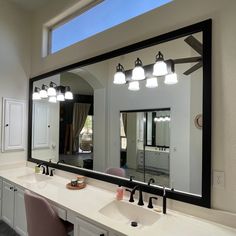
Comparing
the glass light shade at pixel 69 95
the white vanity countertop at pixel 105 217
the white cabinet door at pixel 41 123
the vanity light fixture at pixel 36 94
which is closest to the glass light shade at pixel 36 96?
the vanity light fixture at pixel 36 94

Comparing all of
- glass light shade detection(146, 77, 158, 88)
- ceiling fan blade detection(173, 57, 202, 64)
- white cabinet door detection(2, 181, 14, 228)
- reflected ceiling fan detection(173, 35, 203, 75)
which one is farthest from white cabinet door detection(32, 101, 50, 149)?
reflected ceiling fan detection(173, 35, 203, 75)

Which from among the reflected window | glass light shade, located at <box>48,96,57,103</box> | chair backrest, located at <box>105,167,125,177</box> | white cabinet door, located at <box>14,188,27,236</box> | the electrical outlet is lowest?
white cabinet door, located at <box>14,188,27,236</box>

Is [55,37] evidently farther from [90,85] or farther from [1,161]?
[1,161]

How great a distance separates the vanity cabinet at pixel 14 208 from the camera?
2.49 metres

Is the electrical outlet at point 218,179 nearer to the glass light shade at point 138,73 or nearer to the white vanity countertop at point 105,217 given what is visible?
the white vanity countertop at point 105,217

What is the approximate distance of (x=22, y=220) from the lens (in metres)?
2.49

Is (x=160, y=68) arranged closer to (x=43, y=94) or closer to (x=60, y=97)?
(x=60, y=97)

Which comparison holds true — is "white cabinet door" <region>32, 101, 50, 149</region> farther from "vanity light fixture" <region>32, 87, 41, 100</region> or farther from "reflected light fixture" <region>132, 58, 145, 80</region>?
"reflected light fixture" <region>132, 58, 145, 80</region>

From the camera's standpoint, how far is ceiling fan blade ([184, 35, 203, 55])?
1640 mm

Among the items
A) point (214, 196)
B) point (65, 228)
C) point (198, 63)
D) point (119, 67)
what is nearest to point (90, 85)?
point (119, 67)

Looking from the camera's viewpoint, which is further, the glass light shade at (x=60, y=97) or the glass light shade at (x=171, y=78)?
the glass light shade at (x=60, y=97)

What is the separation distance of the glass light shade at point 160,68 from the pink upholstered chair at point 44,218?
1.55 meters

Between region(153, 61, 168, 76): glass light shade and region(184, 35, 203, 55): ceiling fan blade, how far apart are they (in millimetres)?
261

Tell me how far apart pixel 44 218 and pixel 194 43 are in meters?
2.02
